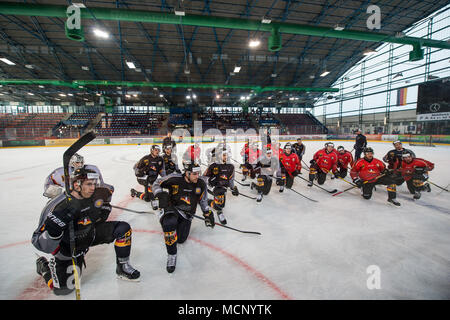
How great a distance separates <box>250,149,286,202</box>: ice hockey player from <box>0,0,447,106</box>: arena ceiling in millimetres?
6111

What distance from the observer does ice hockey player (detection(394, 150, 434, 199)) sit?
15.5ft

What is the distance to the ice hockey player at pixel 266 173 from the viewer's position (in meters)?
4.94

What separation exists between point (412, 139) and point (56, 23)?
31322mm

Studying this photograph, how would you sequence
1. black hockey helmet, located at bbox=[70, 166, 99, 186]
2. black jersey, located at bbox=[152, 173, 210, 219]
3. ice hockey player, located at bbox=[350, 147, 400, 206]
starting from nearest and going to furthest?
black hockey helmet, located at bbox=[70, 166, 99, 186], black jersey, located at bbox=[152, 173, 210, 219], ice hockey player, located at bbox=[350, 147, 400, 206]

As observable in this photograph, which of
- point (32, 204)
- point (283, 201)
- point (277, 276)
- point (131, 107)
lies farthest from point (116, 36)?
point (131, 107)

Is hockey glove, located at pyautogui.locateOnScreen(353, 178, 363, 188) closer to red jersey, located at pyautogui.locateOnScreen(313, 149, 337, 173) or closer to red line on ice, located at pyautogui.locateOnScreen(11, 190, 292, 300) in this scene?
red jersey, located at pyautogui.locateOnScreen(313, 149, 337, 173)

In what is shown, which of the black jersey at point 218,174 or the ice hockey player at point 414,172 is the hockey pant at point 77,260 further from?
the ice hockey player at point 414,172

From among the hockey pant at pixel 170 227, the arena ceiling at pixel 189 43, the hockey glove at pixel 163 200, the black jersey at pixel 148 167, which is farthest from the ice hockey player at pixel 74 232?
the arena ceiling at pixel 189 43

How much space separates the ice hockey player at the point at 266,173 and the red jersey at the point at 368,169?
188cm

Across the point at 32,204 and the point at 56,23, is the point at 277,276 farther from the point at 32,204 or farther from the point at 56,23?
the point at 56,23

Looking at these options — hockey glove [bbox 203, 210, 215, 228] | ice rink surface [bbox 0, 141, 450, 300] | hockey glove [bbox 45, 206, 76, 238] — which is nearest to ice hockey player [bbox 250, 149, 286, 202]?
ice rink surface [bbox 0, 141, 450, 300]

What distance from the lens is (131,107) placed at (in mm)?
37344

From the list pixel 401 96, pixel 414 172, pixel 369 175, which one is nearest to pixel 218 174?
pixel 369 175
